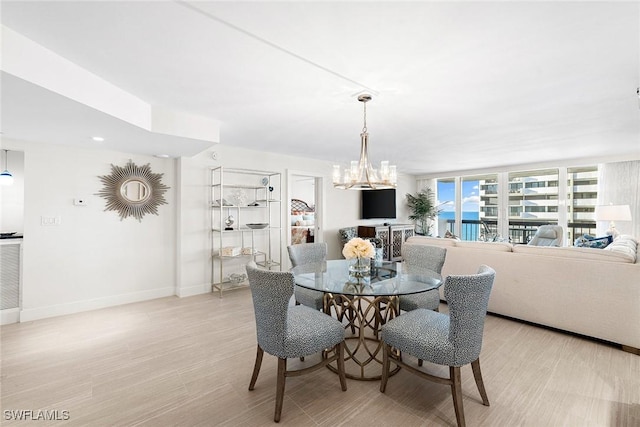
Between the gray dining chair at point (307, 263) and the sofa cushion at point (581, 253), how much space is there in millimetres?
2283

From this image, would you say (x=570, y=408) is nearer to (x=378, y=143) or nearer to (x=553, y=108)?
(x=553, y=108)

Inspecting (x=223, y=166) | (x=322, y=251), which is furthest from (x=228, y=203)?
(x=322, y=251)

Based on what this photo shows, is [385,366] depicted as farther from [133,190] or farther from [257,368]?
[133,190]

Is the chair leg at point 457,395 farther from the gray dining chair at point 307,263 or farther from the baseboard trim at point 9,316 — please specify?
the baseboard trim at point 9,316

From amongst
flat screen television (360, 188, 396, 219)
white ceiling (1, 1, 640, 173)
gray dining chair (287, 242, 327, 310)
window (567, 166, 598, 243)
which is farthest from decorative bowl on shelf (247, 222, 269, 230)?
window (567, 166, 598, 243)

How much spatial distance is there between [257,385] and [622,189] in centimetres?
690

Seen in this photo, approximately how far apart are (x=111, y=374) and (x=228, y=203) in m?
2.72

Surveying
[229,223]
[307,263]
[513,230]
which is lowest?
[307,263]

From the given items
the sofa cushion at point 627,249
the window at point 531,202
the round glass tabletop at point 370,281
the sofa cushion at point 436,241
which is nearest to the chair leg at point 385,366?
the round glass tabletop at point 370,281

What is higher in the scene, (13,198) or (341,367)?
(13,198)

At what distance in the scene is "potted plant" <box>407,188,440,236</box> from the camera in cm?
770

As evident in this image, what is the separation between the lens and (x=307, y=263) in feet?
10.6

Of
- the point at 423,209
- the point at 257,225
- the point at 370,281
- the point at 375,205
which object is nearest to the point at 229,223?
the point at 257,225

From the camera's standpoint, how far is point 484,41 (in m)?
1.78
